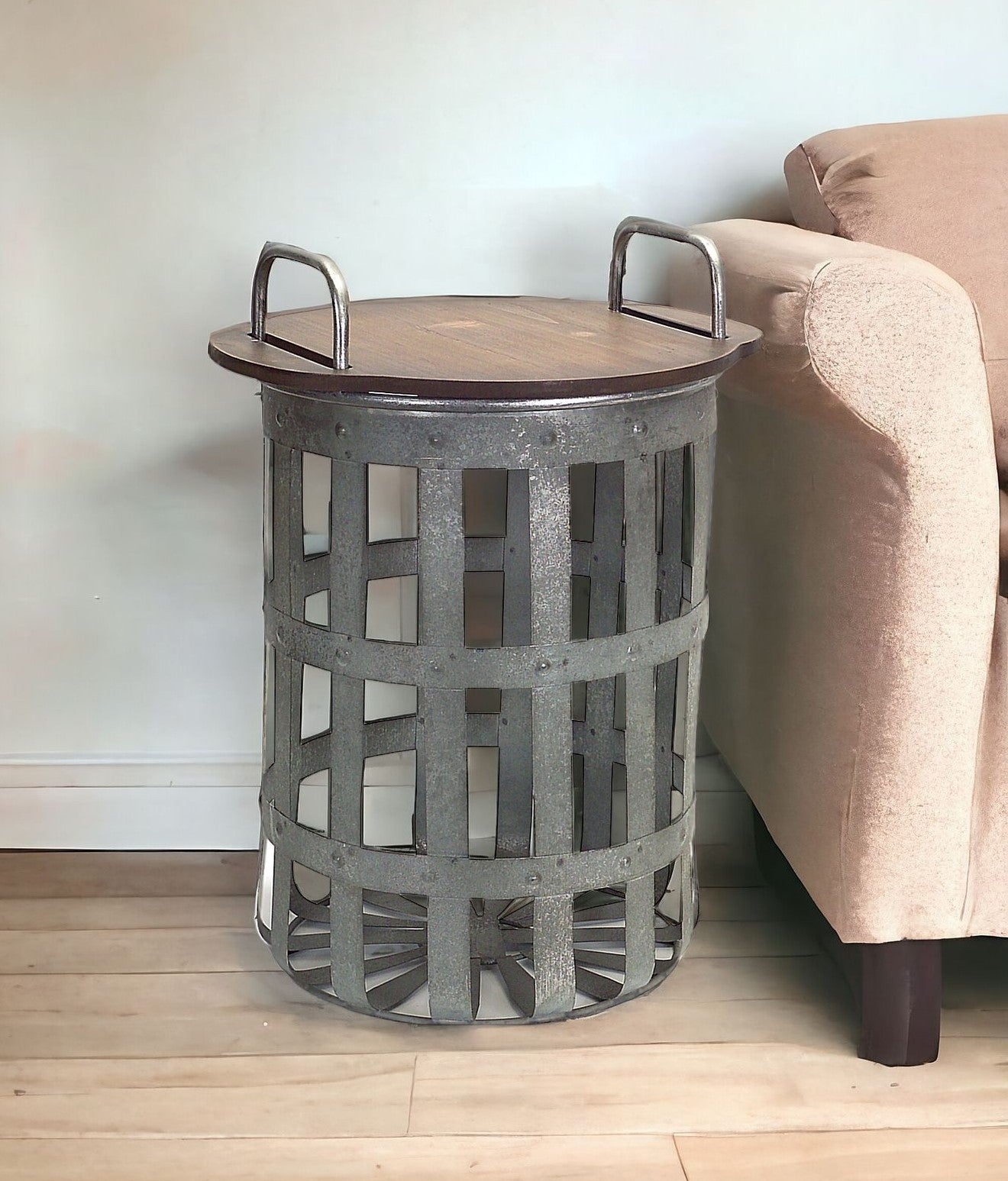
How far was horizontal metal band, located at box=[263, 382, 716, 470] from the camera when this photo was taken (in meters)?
1.00

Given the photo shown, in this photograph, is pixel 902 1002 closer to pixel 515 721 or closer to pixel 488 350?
pixel 515 721

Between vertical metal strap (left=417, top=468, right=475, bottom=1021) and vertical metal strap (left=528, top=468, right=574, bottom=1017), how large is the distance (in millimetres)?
64

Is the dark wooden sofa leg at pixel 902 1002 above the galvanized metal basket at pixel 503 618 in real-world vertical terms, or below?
below

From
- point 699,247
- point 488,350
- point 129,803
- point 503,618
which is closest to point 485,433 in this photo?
point 488,350

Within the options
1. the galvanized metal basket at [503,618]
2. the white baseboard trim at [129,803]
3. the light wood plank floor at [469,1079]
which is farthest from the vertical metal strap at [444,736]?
the white baseboard trim at [129,803]

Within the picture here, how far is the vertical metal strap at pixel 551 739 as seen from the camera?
40.8 inches

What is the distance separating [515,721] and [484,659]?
34cm

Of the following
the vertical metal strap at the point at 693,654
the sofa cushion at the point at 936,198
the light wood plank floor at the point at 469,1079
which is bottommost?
the light wood plank floor at the point at 469,1079

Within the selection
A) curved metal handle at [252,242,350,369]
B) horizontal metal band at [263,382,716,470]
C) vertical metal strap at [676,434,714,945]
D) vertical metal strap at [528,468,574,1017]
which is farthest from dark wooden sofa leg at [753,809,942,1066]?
curved metal handle at [252,242,350,369]

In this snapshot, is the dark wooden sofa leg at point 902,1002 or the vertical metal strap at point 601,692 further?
the vertical metal strap at point 601,692

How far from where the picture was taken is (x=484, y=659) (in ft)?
3.46

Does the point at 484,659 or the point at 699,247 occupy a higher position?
the point at 699,247

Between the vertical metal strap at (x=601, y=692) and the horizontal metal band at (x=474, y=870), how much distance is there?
233 mm

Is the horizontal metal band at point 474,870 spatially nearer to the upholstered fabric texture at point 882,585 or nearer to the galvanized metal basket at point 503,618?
the galvanized metal basket at point 503,618
